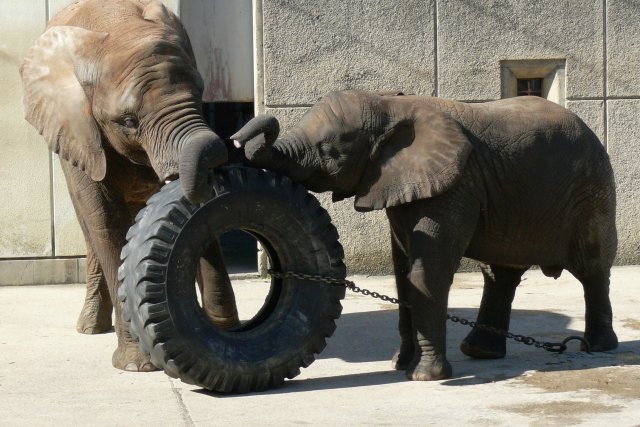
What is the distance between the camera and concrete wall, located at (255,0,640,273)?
1109cm

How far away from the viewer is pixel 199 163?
239 inches

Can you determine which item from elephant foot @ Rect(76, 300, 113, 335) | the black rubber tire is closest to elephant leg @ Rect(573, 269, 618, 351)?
the black rubber tire

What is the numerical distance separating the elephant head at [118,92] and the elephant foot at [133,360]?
102cm

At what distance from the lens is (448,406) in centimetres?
603

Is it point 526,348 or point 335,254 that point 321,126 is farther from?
point 526,348

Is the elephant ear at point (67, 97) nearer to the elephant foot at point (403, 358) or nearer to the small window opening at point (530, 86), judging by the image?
the elephant foot at point (403, 358)

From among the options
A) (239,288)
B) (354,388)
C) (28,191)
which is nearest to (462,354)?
(354,388)

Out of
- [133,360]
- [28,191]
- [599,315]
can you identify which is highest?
[28,191]

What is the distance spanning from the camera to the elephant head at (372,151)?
655cm

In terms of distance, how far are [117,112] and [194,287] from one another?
1.20 m

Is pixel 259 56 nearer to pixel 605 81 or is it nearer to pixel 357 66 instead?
pixel 357 66

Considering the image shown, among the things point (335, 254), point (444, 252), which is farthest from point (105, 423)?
point (444, 252)

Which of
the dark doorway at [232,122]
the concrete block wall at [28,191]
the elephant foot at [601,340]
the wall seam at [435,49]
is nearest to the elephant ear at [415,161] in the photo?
the elephant foot at [601,340]

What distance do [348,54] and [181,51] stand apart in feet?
14.1
